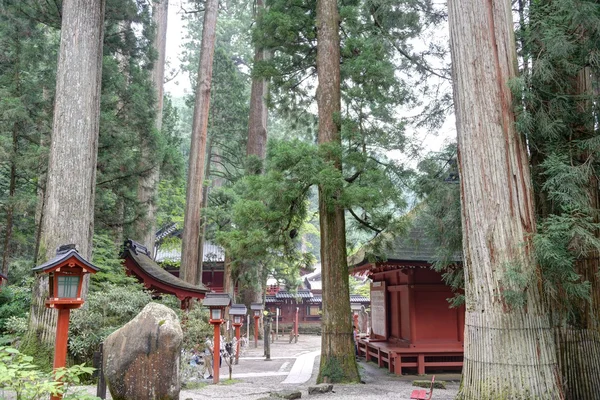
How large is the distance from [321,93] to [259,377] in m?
6.20

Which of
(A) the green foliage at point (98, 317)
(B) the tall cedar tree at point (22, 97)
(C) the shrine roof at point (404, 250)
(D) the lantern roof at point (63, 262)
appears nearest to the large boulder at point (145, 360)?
(D) the lantern roof at point (63, 262)

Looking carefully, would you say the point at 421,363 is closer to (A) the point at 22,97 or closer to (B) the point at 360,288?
(A) the point at 22,97

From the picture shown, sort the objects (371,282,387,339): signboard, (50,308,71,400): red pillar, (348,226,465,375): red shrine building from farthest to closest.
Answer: (371,282,387,339): signboard, (348,226,465,375): red shrine building, (50,308,71,400): red pillar

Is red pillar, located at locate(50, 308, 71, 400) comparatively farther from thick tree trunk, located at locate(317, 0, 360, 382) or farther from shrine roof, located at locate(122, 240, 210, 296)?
shrine roof, located at locate(122, 240, 210, 296)

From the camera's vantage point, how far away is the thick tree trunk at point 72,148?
289 inches

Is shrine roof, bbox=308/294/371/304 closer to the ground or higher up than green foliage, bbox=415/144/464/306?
closer to the ground

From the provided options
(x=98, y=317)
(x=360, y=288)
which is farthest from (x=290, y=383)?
(x=360, y=288)

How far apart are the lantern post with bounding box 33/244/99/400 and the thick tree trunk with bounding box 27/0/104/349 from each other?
266 centimetres

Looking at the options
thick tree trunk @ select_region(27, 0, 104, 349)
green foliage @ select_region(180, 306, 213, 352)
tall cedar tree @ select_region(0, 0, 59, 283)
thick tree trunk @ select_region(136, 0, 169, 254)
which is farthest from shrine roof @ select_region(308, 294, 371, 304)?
thick tree trunk @ select_region(27, 0, 104, 349)

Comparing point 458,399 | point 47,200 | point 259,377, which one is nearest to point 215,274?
point 259,377

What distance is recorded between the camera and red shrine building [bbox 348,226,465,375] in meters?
10.0

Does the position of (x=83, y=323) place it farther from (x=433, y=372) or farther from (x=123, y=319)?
(x=433, y=372)

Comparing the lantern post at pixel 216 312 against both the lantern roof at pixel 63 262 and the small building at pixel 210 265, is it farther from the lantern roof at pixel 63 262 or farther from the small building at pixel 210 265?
the small building at pixel 210 265

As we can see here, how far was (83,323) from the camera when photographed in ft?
24.9
